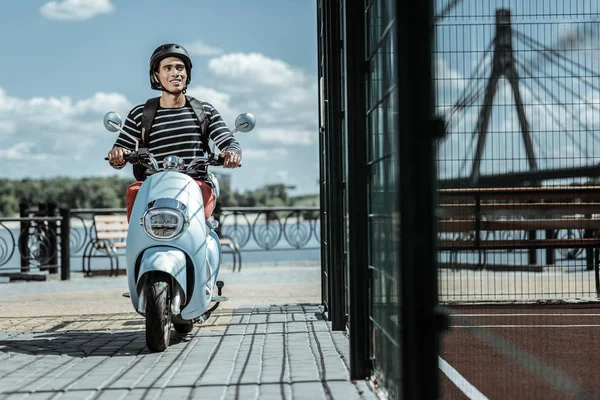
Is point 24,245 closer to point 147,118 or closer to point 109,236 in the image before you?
point 109,236

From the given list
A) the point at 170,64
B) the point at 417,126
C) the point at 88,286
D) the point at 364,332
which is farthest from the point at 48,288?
the point at 417,126

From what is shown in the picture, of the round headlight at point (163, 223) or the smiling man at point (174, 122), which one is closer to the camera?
the round headlight at point (163, 223)

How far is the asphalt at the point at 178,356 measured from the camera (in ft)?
14.1

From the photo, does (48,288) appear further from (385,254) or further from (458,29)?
(385,254)

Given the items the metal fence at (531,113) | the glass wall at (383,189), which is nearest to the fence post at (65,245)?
the metal fence at (531,113)

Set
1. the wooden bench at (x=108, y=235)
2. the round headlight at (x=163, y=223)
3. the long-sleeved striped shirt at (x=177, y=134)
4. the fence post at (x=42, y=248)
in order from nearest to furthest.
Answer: the round headlight at (x=163, y=223) → the long-sleeved striped shirt at (x=177, y=134) → the wooden bench at (x=108, y=235) → the fence post at (x=42, y=248)

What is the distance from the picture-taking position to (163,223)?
Answer: 5.63 metres

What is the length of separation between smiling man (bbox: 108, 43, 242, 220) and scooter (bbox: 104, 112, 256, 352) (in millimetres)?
387

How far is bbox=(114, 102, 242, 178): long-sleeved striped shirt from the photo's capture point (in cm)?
642

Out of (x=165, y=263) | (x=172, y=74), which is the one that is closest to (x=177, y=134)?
(x=172, y=74)

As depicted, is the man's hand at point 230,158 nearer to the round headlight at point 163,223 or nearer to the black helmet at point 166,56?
the round headlight at point 163,223

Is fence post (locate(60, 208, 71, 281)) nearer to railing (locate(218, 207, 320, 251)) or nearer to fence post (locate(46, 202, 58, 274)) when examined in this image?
fence post (locate(46, 202, 58, 274))

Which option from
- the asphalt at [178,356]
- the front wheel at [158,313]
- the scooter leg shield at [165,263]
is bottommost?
the asphalt at [178,356]

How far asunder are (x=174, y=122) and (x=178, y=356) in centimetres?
178
